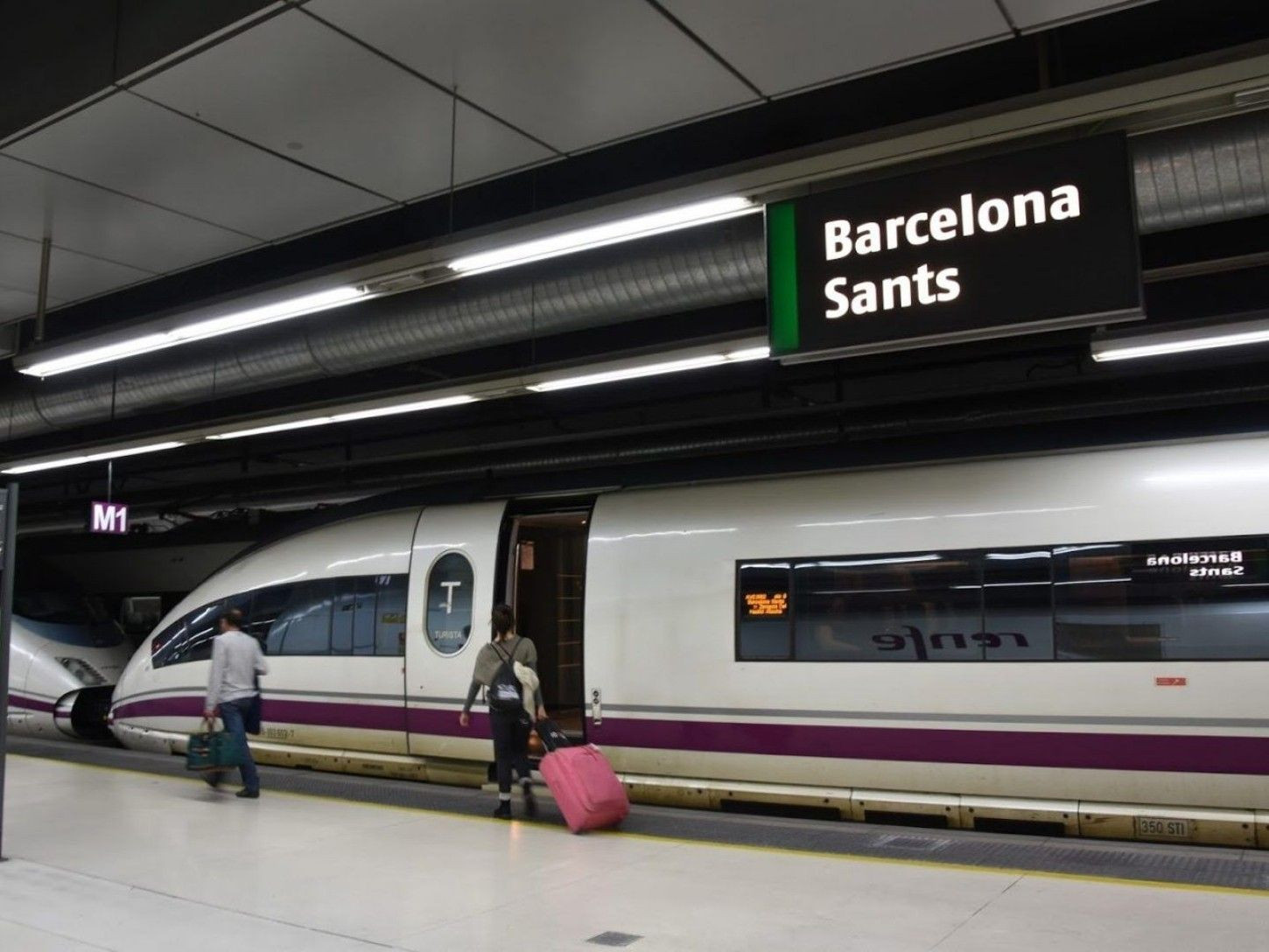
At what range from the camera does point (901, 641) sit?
7.20 meters

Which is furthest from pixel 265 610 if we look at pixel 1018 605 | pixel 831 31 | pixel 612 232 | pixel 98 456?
pixel 831 31

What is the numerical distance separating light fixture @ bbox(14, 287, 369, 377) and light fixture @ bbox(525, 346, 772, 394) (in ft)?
5.17

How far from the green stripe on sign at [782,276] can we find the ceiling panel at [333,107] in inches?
77.8

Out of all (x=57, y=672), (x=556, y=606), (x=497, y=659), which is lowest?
(x=57, y=672)

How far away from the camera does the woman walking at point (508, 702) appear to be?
304 inches

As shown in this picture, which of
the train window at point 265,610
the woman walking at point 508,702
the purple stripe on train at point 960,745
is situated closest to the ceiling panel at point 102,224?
the woman walking at point 508,702

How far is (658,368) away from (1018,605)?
2.80 meters

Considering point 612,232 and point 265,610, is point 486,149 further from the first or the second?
point 265,610

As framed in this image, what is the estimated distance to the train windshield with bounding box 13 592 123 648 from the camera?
1486 cm

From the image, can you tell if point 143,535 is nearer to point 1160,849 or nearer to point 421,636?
point 421,636

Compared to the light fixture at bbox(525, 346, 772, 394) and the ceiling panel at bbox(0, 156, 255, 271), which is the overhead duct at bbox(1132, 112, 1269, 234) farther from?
the ceiling panel at bbox(0, 156, 255, 271)

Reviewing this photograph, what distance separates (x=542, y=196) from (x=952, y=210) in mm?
4052

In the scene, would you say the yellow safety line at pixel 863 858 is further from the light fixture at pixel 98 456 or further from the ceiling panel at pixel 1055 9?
the ceiling panel at pixel 1055 9

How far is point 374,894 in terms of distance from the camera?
18.2ft
